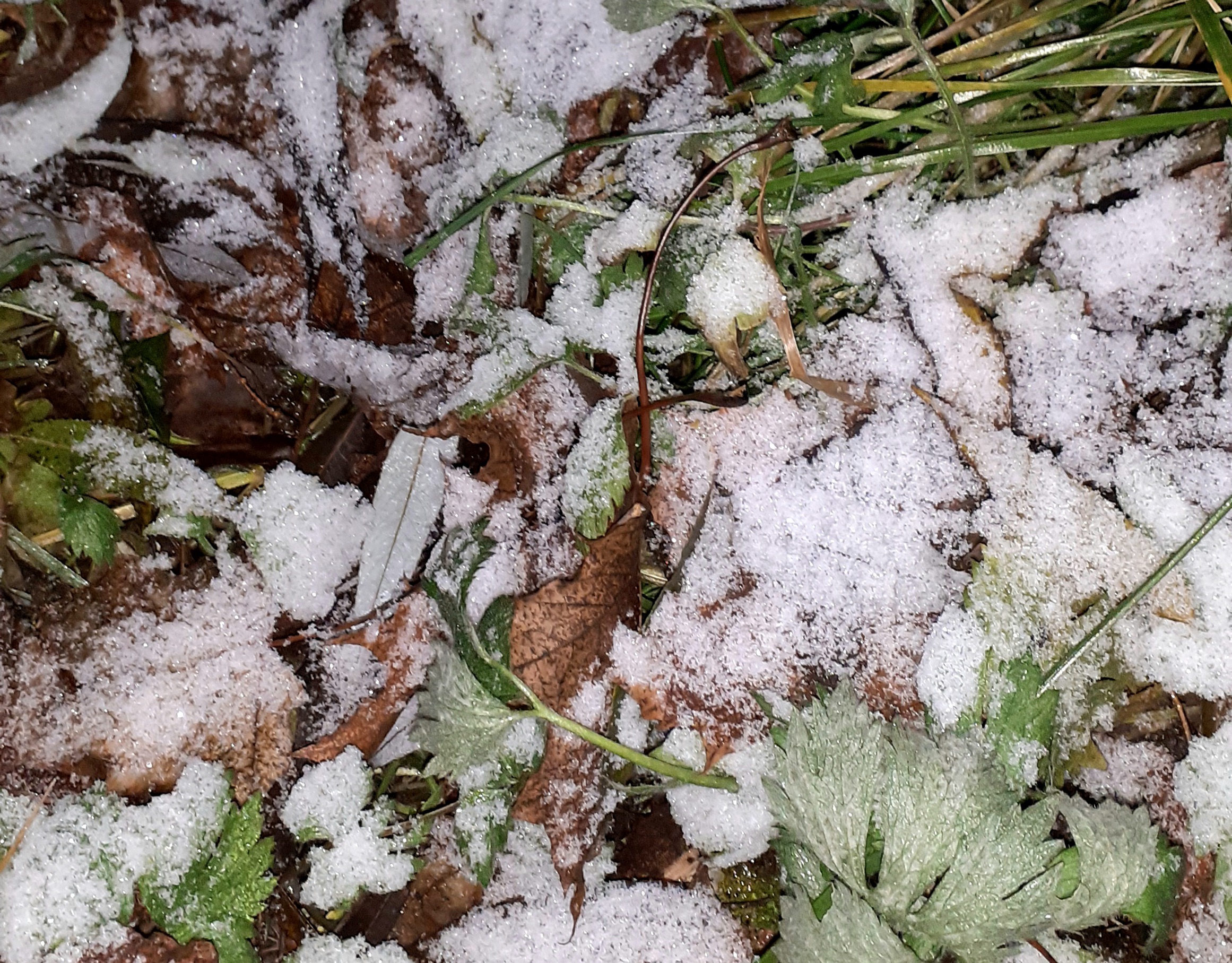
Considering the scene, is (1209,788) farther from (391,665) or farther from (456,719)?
(391,665)

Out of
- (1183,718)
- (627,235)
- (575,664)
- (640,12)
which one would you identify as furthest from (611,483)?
(1183,718)

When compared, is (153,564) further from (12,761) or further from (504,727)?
(504,727)

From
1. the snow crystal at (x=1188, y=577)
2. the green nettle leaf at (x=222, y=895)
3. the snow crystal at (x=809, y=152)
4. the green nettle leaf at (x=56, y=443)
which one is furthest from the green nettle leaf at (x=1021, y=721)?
the green nettle leaf at (x=56, y=443)

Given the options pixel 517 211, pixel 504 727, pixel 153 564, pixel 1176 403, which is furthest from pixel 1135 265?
pixel 153 564

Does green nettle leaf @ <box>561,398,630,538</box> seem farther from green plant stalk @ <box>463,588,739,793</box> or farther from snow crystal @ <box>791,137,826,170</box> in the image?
snow crystal @ <box>791,137,826,170</box>

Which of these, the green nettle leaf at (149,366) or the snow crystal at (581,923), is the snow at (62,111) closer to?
the green nettle leaf at (149,366)

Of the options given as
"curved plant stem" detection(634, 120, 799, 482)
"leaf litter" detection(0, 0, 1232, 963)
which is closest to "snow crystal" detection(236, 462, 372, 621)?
"leaf litter" detection(0, 0, 1232, 963)
